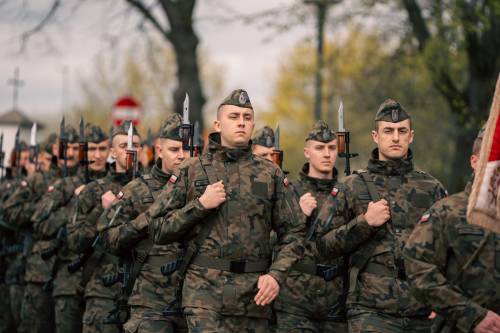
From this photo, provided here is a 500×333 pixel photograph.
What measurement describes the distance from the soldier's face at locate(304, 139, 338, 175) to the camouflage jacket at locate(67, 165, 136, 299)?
1.88 m

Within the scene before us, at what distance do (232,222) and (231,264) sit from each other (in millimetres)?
307

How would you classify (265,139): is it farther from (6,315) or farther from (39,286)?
(6,315)

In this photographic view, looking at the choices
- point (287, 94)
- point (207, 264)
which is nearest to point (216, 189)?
point (207, 264)

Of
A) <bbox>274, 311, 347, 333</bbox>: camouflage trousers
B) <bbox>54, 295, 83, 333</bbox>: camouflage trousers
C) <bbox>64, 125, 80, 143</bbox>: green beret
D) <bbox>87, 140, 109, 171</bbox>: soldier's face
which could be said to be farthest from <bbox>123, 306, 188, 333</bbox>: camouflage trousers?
<bbox>64, 125, 80, 143</bbox>: green beret

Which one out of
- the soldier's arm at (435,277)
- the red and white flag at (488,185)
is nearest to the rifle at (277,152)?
the soldier's arm at (435,277)

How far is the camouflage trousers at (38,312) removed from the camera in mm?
12906

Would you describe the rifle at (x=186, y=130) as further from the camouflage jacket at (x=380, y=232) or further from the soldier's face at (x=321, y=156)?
the soldier's face at (x=321, y=156)

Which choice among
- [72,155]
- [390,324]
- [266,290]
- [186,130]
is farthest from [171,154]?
[72,155]

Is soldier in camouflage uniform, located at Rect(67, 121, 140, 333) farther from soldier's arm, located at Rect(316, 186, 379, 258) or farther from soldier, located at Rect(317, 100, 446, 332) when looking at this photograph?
soldier, located at Rect(317, 100, 446, 332)

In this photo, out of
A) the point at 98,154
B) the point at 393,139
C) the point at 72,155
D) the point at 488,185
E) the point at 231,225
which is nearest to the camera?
the point at 488,185

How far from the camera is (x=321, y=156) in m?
10.4

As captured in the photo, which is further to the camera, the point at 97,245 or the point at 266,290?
the point at 97,245

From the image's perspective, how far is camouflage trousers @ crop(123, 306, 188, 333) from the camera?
8.77 m

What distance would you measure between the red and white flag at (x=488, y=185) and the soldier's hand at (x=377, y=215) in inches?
105
